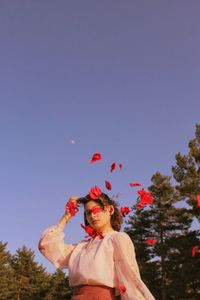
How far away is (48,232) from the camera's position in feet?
17.1

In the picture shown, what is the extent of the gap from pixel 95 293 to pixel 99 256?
1.22 feet

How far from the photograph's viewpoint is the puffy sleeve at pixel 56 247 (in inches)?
200

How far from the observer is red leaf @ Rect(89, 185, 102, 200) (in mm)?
5215

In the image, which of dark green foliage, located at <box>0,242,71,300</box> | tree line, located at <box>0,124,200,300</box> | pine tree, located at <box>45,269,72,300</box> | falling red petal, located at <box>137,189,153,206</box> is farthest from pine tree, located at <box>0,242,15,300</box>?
falling red petal, located at <box>137,189,153,206</box>

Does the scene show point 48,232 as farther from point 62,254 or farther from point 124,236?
point 124,236

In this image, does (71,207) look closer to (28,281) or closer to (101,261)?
(101,261)

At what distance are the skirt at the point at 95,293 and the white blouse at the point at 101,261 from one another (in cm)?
5

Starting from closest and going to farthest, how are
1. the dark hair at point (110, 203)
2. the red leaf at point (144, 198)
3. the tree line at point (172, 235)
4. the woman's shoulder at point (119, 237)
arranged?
the woman's shoulder at point (119, 237)
the dark hair at point (110, 203)
the red leaf at point (144, 198)
the tree line at point (172, 235)

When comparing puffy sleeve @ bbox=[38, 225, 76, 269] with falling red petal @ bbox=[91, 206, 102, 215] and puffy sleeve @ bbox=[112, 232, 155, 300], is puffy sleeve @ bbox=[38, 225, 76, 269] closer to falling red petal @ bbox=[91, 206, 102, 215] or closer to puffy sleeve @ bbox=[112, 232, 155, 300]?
falling red petal @ bbox=[91, 206, 102, 215]

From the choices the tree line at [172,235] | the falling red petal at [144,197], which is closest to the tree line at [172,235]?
the tree line at [172,235]

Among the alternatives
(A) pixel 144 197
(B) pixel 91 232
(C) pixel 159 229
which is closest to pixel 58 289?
(C) pixel 159 229

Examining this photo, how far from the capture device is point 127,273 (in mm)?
4523

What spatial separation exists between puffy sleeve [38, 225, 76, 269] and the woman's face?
13.4 inches

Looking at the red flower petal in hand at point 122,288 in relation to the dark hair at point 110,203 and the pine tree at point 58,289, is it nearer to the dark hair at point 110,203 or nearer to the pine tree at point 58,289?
the dark hair at point 110,203
